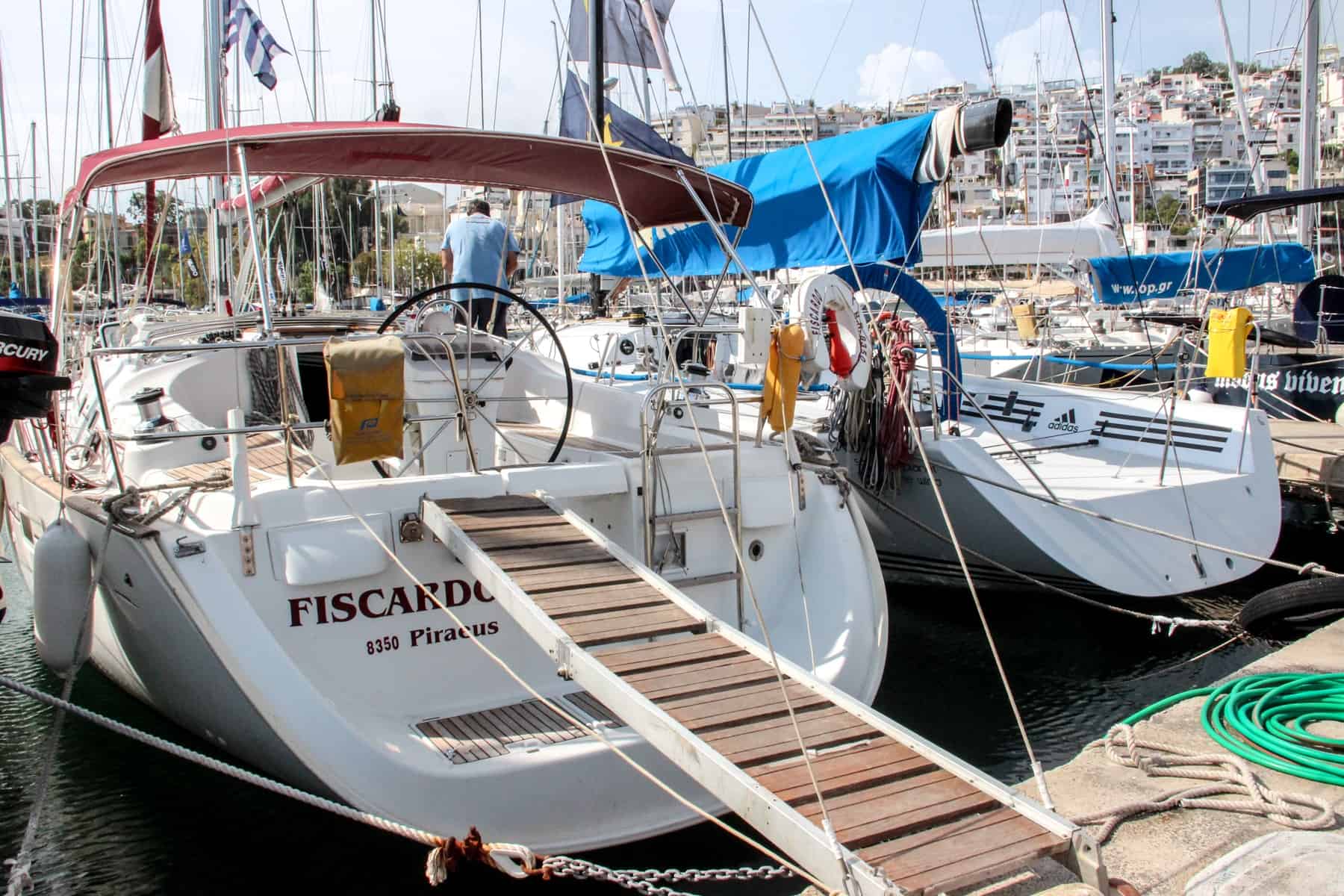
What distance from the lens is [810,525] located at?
5090 mm

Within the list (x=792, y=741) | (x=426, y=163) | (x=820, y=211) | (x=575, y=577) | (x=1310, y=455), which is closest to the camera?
(x=792, y=741)

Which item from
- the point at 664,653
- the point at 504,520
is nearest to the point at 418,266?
the point at 504,520

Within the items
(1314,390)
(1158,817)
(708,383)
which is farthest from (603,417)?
(1314,390)

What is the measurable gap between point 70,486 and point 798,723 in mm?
4119

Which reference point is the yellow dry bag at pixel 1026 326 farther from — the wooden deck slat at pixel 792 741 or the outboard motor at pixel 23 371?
the outboard motor at pixel 23 371

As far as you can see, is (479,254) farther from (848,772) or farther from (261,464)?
(848,772)

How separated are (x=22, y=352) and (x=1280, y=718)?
511 cm

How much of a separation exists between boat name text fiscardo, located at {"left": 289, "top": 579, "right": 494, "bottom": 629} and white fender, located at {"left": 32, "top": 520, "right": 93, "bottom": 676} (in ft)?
3.69

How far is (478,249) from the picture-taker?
7.56 metres

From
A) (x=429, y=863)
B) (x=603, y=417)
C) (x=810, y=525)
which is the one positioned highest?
(x=603, y=417)

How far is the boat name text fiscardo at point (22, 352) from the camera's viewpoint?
13.8 feet

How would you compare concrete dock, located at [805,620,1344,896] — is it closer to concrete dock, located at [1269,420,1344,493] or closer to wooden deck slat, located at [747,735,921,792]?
wooden deck slat, located at [747,735,921,792]

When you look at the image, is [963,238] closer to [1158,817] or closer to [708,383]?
[708,383]

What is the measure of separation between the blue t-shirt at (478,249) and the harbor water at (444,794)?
3.50m
